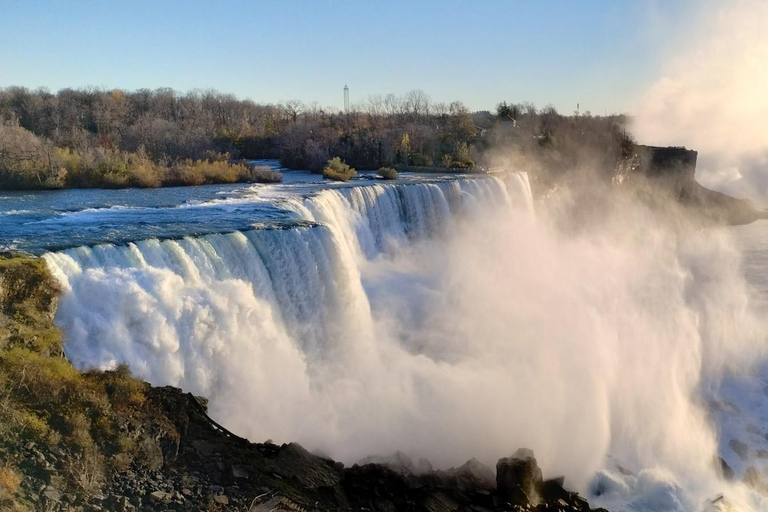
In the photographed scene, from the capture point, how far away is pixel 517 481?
9.48 m

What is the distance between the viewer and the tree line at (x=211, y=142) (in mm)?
23562

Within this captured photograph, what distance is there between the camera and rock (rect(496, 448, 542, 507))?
9.39 metres

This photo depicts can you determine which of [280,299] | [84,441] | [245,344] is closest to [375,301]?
[280,299]

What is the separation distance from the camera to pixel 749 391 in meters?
16.0

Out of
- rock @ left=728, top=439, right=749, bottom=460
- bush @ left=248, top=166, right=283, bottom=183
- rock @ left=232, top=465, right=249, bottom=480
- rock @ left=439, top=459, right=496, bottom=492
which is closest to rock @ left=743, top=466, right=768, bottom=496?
rock @ left=728, top=439, right=749, bottom=460

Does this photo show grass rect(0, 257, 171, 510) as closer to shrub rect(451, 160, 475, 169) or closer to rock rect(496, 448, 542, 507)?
rock rect(496, 448, 542, 507)

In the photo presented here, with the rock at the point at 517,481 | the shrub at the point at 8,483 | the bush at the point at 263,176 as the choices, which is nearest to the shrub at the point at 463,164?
the bush at the point at 263,176

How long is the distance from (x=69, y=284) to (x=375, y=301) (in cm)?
778

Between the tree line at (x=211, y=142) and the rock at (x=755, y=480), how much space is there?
2038cm

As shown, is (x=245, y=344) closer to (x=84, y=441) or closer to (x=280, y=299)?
(x=280, y=299)

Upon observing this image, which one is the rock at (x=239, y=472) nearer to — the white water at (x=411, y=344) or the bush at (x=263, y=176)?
the white water at (x=411, y=344)

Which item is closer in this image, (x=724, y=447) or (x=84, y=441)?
(x=84, y=441)

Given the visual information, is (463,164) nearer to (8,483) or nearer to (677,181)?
(677,181)

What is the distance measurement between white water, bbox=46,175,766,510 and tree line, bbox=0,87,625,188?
1100 cm
